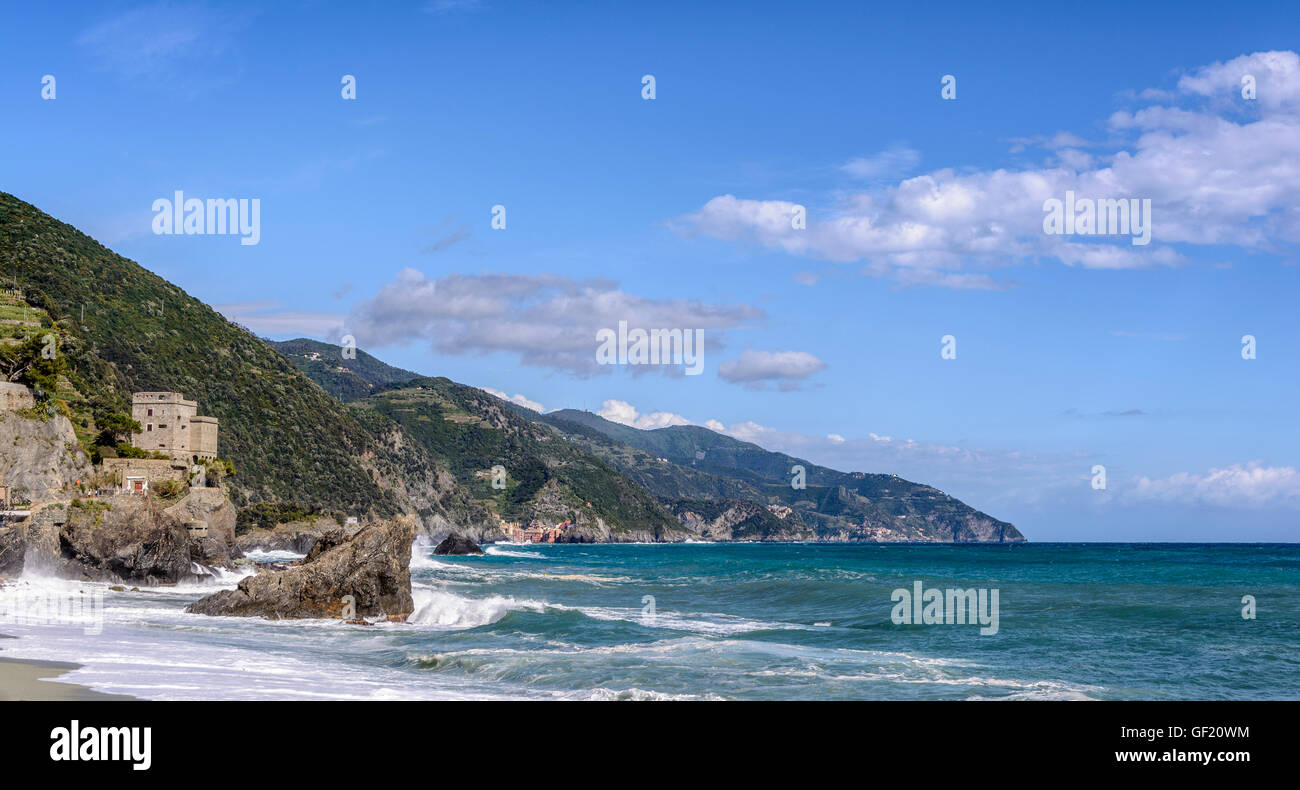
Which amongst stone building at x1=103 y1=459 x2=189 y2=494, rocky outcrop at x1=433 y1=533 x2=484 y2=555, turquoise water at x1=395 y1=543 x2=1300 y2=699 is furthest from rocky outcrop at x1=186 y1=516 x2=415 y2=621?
rocky outcrop at x1=433 y1=533 x2=484 y2=555

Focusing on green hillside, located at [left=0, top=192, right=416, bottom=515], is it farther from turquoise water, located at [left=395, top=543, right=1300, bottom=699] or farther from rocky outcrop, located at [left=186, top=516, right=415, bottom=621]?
turquoise water, located at [left=395, top=543, right=1300, bottom=699]

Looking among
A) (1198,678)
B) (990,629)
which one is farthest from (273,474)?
(1198,678)

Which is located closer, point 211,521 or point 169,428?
point 211,521

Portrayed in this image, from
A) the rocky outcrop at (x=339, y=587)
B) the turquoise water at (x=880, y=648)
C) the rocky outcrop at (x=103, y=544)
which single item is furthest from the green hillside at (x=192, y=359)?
the turquoise water at (x=880, y=648)

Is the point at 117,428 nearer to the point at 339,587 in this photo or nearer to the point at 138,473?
the point at 138,473

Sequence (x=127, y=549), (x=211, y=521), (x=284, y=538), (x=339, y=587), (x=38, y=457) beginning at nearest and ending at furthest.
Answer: (x=339, y=587), (x=127, y=549), (x=38, y=457), (x=211, y=521), (x=284, y=538)

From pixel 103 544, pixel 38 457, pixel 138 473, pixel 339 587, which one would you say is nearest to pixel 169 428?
pixel 138 473

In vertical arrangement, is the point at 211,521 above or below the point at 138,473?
below

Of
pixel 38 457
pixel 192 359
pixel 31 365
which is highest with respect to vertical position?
pixel 192 359
